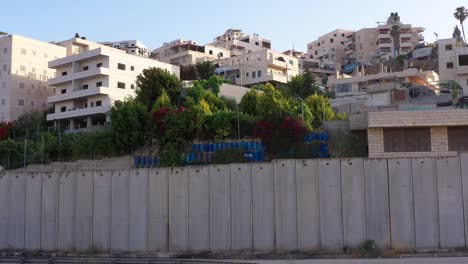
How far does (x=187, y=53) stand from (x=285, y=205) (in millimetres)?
80350

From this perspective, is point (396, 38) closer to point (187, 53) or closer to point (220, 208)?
point (187, 53)

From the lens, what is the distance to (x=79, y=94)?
54.3 metres

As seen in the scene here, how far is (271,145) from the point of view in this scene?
27.7 m

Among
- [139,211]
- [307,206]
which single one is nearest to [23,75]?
[139,211]

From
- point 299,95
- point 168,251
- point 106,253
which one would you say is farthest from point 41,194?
point 299,95

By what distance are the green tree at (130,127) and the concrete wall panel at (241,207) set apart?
64.0ft

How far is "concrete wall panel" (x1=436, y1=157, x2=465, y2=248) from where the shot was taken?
14383mm

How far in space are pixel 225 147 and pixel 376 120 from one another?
30.6ft

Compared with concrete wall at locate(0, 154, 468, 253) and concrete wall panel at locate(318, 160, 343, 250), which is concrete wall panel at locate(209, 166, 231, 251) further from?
concrete wall panel at locate(318, 160, 343, 250)

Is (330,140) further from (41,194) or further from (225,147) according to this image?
(41,194)

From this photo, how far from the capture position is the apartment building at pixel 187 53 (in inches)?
3661

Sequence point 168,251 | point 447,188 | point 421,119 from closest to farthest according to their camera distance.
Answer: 1. point 447,188
2. point 168,251
3. point 421,119

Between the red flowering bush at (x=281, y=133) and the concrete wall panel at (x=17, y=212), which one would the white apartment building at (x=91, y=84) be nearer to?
the red flowering bush at (x=281, y=133)

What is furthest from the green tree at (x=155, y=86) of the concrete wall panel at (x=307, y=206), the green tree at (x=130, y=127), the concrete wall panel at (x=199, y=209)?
the concrete wall panel at (x=307, y=206)
